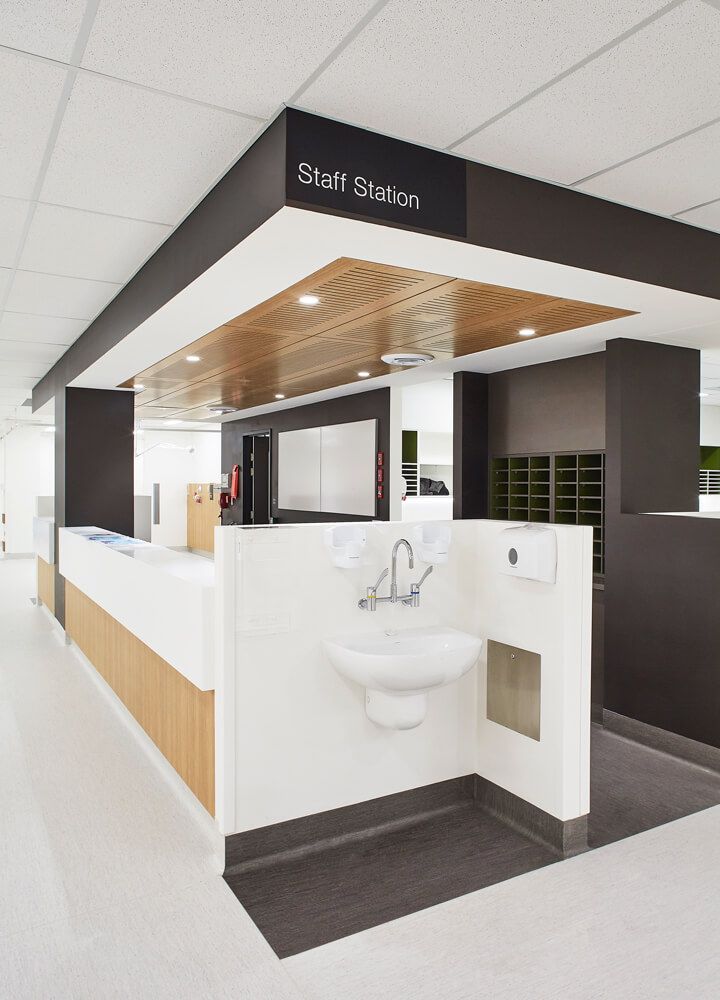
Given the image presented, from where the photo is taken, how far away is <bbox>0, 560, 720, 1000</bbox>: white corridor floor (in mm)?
2145

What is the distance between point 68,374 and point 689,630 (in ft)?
17.3

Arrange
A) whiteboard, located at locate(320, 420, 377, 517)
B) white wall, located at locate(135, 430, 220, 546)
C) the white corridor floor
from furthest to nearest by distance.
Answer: white wall, located at locate(135, 430, 220, 546)
whiteboard, located at locate(320, 420, 377, 517)
the white corridor floor

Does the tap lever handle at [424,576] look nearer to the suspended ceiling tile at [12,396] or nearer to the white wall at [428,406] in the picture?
the white wall at [428,406]

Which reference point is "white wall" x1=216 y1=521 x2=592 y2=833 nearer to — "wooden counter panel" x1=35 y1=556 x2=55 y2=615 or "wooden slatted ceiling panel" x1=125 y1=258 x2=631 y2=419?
"wooden slatted ceiling panel" x1=125 y1=258 x2=631 y2=419

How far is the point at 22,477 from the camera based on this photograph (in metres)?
13.1

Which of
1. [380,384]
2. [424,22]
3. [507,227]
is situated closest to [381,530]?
[507,227]

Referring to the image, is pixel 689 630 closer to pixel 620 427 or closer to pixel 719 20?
pixel 620 427

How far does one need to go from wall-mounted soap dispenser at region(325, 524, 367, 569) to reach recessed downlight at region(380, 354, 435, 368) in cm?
244

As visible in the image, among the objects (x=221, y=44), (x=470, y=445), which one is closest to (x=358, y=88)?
(x=221, y=44)

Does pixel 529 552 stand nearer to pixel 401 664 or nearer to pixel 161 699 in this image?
pixel 401 664

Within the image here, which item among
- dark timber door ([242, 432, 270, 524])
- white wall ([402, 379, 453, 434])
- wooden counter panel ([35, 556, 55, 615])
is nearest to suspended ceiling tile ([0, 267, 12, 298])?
wooden counter panel ([35, 556, 55, 615])

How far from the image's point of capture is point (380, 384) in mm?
6832

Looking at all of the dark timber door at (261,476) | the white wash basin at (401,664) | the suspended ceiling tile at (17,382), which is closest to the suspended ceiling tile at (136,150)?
the white wash basin at (401,664)

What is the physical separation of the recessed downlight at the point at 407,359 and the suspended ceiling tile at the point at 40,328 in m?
2.25
